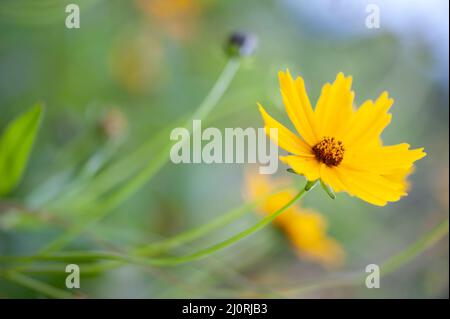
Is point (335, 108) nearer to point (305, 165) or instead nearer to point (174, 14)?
point (305, 165)

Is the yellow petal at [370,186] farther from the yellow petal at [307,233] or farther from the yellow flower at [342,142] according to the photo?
the yellow petal at [307,233]

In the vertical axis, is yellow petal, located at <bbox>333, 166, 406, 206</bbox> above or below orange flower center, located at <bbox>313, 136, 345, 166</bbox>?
below

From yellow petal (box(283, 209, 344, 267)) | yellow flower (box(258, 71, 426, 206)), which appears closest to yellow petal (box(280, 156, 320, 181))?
yellow flower (box(258, 71, 426, 206))

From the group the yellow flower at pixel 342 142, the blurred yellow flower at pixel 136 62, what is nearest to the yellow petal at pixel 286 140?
the yellow flower at pixel 342 142

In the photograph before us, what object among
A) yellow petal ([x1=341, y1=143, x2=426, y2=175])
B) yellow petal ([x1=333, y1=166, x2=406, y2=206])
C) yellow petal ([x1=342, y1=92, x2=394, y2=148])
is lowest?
yellow petal ([x1=333, y1=166, x2=406, y2=206])

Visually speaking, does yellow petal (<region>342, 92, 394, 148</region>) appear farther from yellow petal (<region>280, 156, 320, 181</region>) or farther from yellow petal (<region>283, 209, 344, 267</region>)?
yellow petal (<region>283, 209, 344, 267</region>)

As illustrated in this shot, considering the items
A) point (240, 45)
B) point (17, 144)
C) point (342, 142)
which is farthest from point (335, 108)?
point (17, 144)

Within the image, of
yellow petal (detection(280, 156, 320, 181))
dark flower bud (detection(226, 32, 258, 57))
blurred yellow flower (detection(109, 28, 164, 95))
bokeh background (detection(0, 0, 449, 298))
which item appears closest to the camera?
yellow petal (detection(280, 156, 320, 181))
